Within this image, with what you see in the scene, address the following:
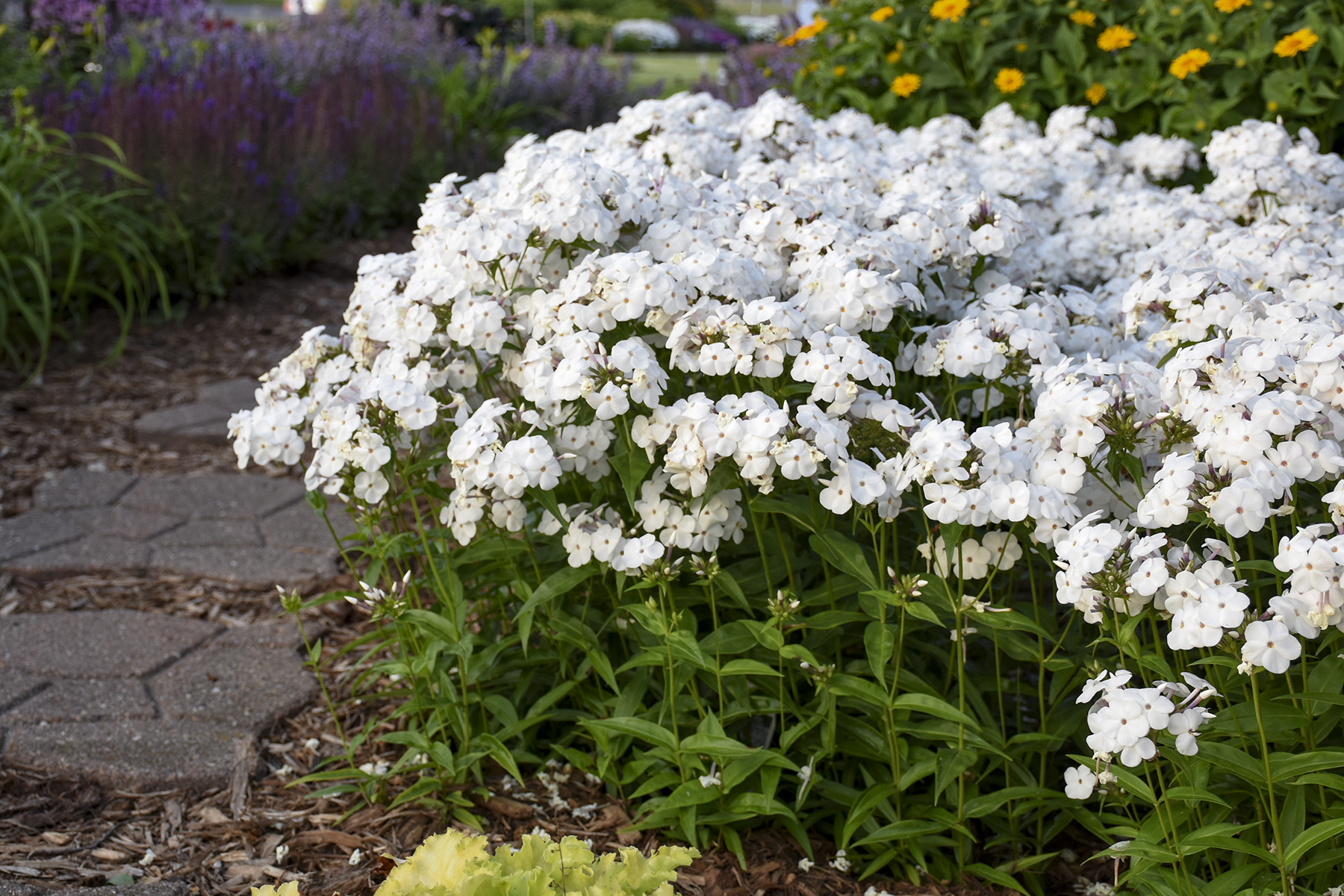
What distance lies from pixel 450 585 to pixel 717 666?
566 mm

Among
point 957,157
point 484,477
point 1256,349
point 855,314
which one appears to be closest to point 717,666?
point 484,477

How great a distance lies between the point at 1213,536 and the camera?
1.92m

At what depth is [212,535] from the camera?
343cm

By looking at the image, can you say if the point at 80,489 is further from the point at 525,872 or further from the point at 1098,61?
the point at 1098,61

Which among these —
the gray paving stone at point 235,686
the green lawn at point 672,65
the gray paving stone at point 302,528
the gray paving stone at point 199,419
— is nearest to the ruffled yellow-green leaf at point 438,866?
the gray paving stone at point 235,686

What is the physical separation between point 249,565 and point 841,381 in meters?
2.12

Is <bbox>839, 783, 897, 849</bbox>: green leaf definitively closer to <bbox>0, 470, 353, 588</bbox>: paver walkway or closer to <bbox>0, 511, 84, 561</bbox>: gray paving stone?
<bbox>0, 470, 353, 588</bbox>: paver walkway

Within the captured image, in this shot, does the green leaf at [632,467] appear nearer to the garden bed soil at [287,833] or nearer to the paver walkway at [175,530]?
the garden bed soil at [287,833]

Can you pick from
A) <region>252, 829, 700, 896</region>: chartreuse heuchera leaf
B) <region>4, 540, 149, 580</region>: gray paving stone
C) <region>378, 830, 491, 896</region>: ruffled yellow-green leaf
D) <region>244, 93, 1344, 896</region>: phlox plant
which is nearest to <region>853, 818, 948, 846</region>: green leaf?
<region>244, 93, 1344, 896</region>: phlox plant

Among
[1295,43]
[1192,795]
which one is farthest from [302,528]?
[1295,43]

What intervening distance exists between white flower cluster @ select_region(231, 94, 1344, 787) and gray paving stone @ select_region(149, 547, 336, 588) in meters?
0.96

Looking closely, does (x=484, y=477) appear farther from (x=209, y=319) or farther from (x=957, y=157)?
(x=209, y=319)

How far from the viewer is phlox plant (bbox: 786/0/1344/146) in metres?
3.96

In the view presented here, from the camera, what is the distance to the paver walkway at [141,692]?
236 centimetres
